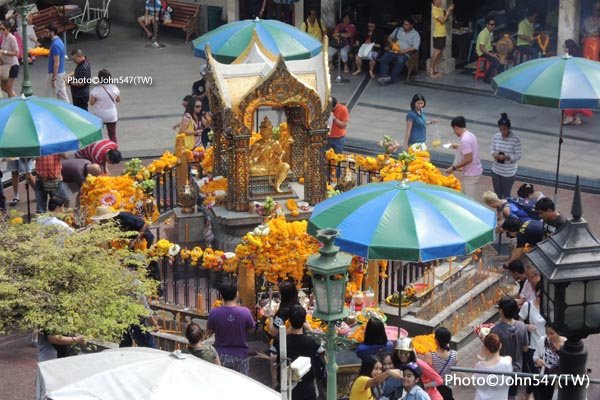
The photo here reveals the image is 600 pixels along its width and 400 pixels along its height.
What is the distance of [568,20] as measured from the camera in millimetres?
24844

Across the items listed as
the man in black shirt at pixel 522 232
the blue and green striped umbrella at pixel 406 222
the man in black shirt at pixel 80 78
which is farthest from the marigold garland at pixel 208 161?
the man in black shirt at pixel 80 78

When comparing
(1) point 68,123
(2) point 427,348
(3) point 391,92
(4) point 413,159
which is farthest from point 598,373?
(3) point 391,92

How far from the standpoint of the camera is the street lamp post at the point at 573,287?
30.6 feet

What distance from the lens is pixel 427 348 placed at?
13.6 m

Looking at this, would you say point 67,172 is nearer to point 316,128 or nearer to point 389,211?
point 316,128

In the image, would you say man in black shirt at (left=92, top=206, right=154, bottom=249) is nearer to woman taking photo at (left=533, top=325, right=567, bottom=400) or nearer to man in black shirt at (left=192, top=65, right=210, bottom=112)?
woman taking photo at (left=533, top=325, right=567, bottom=400)

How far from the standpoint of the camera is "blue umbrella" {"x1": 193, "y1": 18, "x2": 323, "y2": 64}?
20.1 meters

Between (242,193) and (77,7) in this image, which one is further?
(77,7)

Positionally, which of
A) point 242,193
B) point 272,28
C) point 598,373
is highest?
point 272,28

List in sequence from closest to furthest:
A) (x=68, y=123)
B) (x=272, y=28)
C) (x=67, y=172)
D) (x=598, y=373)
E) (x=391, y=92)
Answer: (x=598, y=373) → (x=68, y=123) → (x=67, y=172) → (x=272, y=28) → (x=391, y=92)

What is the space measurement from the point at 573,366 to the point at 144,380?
10.4 ft

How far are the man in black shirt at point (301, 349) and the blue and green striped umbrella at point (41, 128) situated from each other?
15.3ft

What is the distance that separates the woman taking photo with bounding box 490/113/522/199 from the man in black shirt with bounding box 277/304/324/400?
624 centimetres

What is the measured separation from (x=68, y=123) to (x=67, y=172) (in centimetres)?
179
